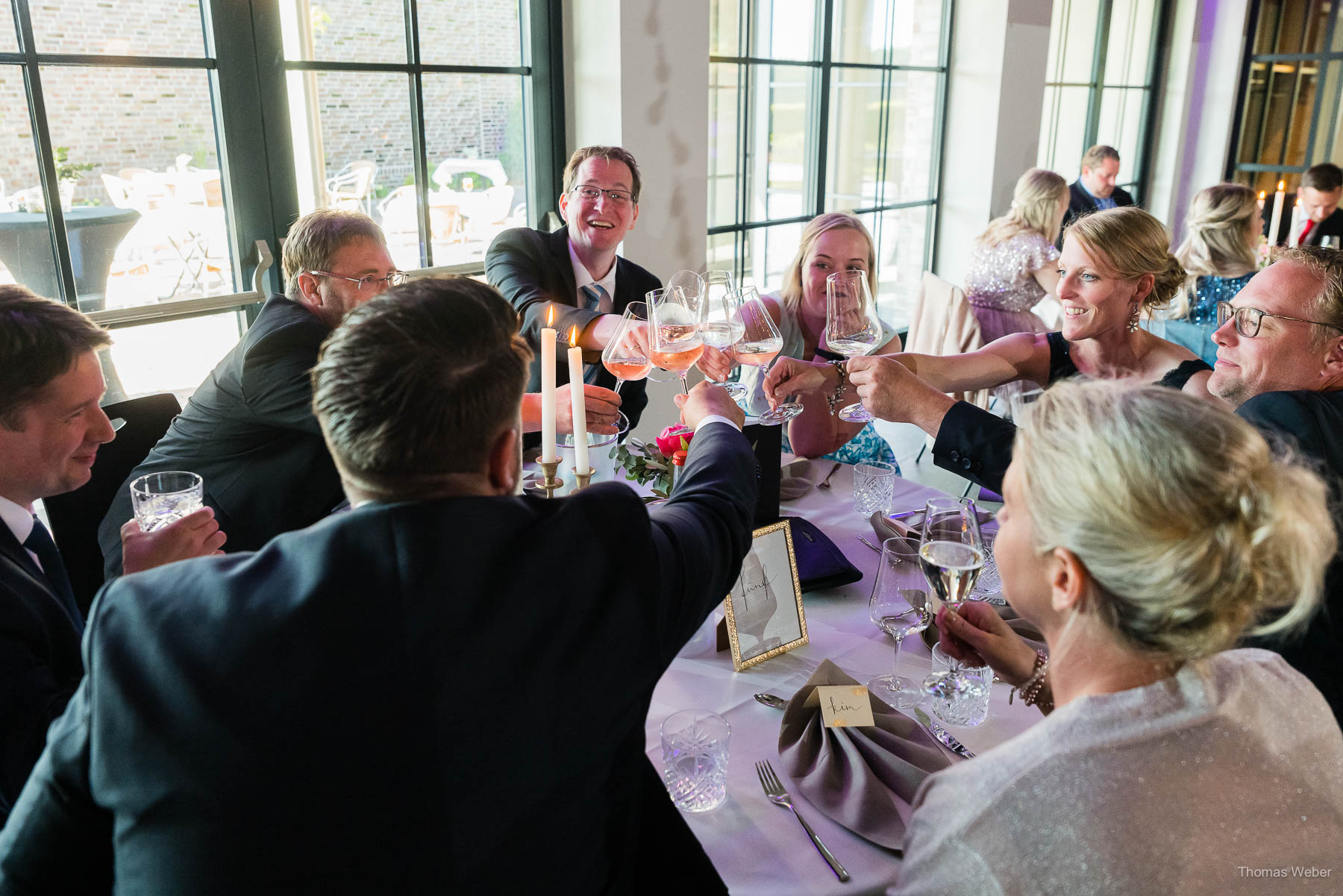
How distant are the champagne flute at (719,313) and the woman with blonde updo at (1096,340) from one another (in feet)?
1.23

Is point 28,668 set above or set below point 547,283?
below

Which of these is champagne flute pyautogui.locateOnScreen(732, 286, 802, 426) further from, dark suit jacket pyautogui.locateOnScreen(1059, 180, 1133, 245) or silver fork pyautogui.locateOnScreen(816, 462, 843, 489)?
dark suit jacket pyautogui.locateOnScreen(1059, 180, 1133, 245)

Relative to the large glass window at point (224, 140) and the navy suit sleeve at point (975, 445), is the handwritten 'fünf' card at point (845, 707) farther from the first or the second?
the large glass window at point (224, 140)

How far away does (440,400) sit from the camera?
0.87m

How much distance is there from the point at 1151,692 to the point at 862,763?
14.7 inches

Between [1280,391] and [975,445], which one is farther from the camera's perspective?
[975,445]

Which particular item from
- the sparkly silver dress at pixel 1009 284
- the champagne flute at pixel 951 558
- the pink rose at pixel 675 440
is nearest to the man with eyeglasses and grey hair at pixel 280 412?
the pink rose at pixel 675 440

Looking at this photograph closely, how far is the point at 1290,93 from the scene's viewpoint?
707 centimetres

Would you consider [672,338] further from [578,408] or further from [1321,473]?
[1321,473]

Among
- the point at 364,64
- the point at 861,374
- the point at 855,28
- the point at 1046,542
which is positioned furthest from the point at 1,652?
the point at 855,28

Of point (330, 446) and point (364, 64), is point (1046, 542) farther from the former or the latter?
point (364, 64)

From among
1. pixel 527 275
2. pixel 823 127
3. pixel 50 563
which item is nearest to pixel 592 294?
pixel 527 275

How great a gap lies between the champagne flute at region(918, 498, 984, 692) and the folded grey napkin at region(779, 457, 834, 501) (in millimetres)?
778

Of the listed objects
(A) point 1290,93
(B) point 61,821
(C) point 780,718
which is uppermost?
(A) point 1290,93
